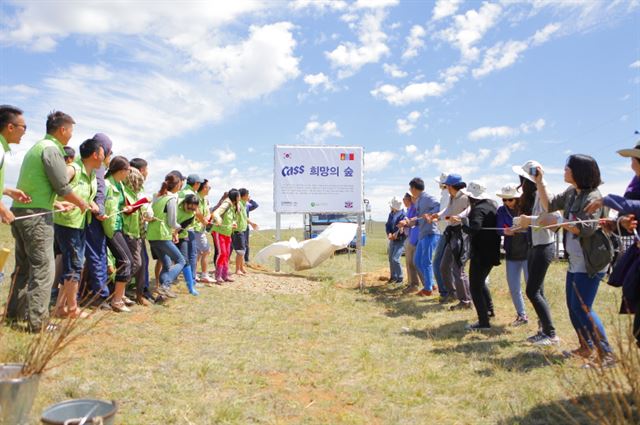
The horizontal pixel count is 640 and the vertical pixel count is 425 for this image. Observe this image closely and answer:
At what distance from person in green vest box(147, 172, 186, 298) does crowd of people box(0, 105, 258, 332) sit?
0.05 ft

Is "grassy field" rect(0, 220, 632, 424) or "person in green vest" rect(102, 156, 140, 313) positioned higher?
"person in green vest" rect(102, 156, 140, 313)

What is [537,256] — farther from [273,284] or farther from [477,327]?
[273,284]

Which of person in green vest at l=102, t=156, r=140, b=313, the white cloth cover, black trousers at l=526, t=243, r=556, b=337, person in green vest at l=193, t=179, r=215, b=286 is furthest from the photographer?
the white cloth cover

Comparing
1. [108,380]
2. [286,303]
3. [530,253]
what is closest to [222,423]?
[108,380]

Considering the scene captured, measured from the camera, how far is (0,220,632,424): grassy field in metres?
3.47

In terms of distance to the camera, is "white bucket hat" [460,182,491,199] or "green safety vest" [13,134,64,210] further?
"white bucket hat" [460,182,491,199]

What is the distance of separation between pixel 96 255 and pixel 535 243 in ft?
15.3

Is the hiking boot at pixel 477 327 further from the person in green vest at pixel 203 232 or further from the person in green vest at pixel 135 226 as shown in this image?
the person in green vest at pixel 203 232

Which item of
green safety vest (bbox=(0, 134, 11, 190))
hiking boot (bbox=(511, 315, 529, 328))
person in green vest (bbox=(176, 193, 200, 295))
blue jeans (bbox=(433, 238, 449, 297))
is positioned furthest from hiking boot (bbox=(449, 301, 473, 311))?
green safety vest (bbox=(0, 134, 11, 190))

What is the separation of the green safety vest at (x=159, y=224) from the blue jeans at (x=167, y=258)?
0.33 feet

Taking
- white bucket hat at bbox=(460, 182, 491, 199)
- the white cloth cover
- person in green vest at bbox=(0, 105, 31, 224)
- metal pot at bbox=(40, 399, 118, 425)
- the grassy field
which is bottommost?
the grassy field

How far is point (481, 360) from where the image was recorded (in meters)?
4.82

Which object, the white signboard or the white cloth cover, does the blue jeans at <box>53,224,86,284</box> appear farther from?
the white signboard

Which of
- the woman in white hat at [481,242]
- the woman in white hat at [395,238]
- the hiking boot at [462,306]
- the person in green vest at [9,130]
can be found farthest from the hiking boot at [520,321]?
the person in green vest at [9,130]
